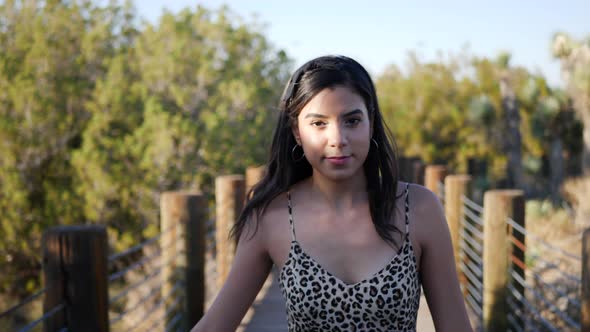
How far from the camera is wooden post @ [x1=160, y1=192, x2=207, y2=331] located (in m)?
4.06

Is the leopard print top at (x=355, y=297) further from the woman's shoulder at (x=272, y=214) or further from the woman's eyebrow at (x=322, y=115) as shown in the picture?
the woman's eyebrow at (x=322, y=115)


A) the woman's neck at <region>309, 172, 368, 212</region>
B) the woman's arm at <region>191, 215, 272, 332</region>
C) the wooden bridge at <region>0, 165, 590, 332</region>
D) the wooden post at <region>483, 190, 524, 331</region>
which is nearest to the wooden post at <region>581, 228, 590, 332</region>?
the wooden bridge at <region>0, 165, 590, 332</region>

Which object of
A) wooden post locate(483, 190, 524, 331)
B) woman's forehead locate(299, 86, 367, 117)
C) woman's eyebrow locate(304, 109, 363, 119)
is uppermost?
woman's forehead locate(299, 86, 367, 117)

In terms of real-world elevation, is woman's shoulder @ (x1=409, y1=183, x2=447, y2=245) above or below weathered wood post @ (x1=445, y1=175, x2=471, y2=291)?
above

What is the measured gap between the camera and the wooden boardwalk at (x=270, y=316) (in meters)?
3.96

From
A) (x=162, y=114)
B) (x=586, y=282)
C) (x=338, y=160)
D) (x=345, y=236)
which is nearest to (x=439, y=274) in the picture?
(x=345, y=236)

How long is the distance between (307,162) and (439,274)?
1.81 feet

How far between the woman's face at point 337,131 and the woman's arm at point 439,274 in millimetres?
261

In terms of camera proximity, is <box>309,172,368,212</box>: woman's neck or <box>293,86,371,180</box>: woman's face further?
<box>309,172,368,212</box>: woman's neck

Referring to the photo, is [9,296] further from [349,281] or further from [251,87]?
[349,281]

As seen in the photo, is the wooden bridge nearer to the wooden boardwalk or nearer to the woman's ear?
the wooden boardwalk

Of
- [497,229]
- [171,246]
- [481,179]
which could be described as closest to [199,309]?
[171,246]

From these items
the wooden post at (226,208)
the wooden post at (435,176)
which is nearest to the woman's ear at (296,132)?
the wooden post at (226,208)

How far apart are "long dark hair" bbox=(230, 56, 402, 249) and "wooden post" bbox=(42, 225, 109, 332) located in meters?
0.46
